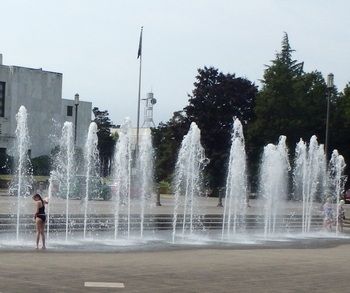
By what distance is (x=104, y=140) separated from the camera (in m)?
112

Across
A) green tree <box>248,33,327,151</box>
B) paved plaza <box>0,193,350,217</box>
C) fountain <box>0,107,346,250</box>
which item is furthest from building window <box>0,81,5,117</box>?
fountain <box>0,107,346,250</box>

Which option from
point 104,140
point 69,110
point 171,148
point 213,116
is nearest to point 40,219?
point 213,116

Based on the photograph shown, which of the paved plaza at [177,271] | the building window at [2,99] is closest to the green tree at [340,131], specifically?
the building window at [2,99]

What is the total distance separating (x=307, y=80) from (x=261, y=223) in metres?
38.2

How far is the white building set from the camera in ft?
265

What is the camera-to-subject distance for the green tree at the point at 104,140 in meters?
105

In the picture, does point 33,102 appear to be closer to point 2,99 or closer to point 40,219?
point 2,99

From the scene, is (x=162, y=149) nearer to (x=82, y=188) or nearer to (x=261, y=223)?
(x=82, y=188)

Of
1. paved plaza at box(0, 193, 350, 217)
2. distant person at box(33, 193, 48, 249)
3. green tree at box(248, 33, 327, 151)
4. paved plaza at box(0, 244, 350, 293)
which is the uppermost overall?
green tree at box(248, 33, 327, 151)

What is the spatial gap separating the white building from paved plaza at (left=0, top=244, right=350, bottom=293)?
62318mm

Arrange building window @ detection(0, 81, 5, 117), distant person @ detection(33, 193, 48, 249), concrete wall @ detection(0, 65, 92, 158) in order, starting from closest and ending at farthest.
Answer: distant person @ detection(33, 193, 48, 249), building window @ detection(0, 81, 5, 117), concrete wall @ detection(0, 65, 92, 158)

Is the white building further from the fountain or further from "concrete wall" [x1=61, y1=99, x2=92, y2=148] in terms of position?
the fountain

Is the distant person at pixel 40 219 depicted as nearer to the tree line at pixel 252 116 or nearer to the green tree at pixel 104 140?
the tree line at pixel 252 116

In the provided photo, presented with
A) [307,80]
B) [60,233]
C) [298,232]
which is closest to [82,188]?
[298,232]
